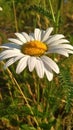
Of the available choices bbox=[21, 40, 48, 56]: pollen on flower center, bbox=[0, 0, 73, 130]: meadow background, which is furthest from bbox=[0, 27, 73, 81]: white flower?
bbox=[0, 0, 73, 130]: meadow background

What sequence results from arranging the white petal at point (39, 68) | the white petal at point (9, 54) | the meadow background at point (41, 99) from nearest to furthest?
the white petal at point (39, 68)
the white petal at point (9, 54)
the meadow background at point (41, 99)

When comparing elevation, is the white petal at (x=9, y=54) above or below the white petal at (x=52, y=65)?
above

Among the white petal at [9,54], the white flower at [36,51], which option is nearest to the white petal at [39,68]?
the white flower at [36,51]

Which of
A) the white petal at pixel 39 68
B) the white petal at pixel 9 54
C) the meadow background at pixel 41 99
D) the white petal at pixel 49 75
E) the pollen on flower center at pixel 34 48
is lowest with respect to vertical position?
the meadow background at pixel 41 99

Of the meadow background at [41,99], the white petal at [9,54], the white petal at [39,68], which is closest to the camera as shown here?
the white petal at [39,68]

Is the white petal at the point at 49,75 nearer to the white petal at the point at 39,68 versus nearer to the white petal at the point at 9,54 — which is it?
the white petal at the point at 39,68

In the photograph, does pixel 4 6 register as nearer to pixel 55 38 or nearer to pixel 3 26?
pixel 3 26

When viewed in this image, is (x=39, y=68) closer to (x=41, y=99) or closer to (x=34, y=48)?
(x=34, y=48)

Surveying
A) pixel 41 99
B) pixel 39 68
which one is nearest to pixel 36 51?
pixel 39 68
